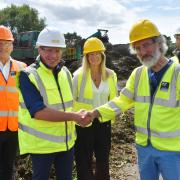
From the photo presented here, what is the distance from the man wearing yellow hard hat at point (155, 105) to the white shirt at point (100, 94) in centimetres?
144

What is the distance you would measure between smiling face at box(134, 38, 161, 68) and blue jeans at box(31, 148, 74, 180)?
4.18 ft

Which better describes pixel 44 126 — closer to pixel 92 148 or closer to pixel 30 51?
pixel 92 148

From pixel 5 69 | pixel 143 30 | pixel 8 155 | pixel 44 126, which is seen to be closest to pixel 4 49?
pixel 5 69

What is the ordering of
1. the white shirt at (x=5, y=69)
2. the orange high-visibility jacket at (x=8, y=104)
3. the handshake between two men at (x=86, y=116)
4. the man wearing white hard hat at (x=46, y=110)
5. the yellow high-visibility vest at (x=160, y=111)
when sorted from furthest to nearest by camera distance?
the white shirt at (x=5, y=69)
the orange high-visibility jacket at (x=8, y=104)
the handshake between two men at (x=86, y=116)
the man wearing white hard hat at (x=46, y=110)
the yellow high-visibility vest at (x=160, y=111)

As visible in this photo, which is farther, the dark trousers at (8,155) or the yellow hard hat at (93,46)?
the yellow hard hat at (93,46)

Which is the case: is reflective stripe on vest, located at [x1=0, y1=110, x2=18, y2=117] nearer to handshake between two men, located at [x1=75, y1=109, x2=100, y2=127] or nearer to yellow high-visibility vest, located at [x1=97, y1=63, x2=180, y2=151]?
handshake between two men, located at [x1=75, y1=109, x2=100, y2=127]

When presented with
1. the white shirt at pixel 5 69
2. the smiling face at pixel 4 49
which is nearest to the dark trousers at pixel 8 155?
the white shirt at pixel 5 69

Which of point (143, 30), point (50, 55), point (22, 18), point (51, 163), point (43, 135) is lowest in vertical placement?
point (51, 163)

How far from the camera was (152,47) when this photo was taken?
3590mm

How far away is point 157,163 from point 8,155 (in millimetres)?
2122

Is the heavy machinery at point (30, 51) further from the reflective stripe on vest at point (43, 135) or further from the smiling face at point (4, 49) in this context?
the reflective stripe on vest at point (43, 135)

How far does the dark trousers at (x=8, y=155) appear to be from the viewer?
4.94 m

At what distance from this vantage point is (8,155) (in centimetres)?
499

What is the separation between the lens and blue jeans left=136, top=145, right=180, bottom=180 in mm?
3541
